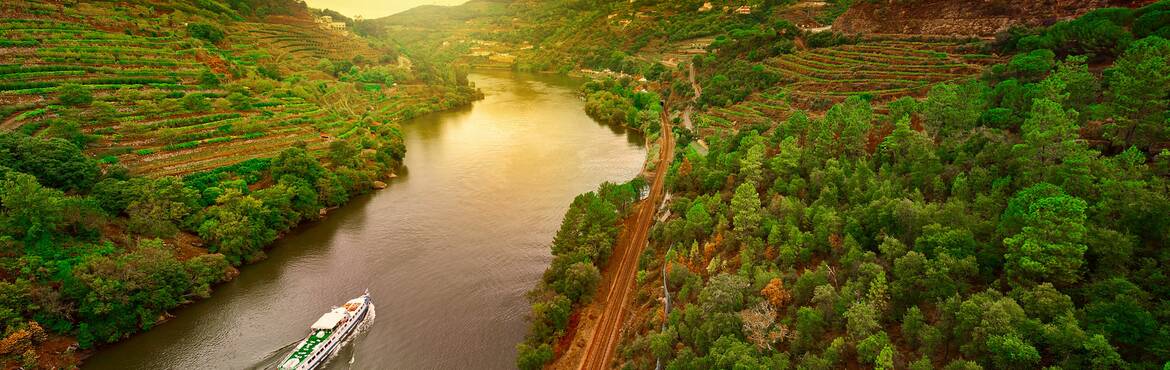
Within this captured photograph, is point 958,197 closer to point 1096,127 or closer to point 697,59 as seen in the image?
point 1096,127

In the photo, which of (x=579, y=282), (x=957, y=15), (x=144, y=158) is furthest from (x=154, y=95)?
(x=957, y=15)

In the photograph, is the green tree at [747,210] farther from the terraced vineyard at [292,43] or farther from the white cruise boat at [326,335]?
the terraced vineyard at [292,43]

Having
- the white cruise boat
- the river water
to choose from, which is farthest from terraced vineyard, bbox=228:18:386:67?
the white cruise boat

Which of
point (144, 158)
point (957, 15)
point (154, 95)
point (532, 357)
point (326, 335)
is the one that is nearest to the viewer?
point (532, 357)

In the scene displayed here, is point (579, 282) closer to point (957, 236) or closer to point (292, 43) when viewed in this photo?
point (957, 236)

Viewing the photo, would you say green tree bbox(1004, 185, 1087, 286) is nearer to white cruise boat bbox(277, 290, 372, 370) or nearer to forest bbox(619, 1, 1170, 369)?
forest bbox(619, 1, 1170, 369)

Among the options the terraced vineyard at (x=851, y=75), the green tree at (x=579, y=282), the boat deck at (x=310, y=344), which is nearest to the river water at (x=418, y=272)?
the boat deck at (x=310, y=344)
